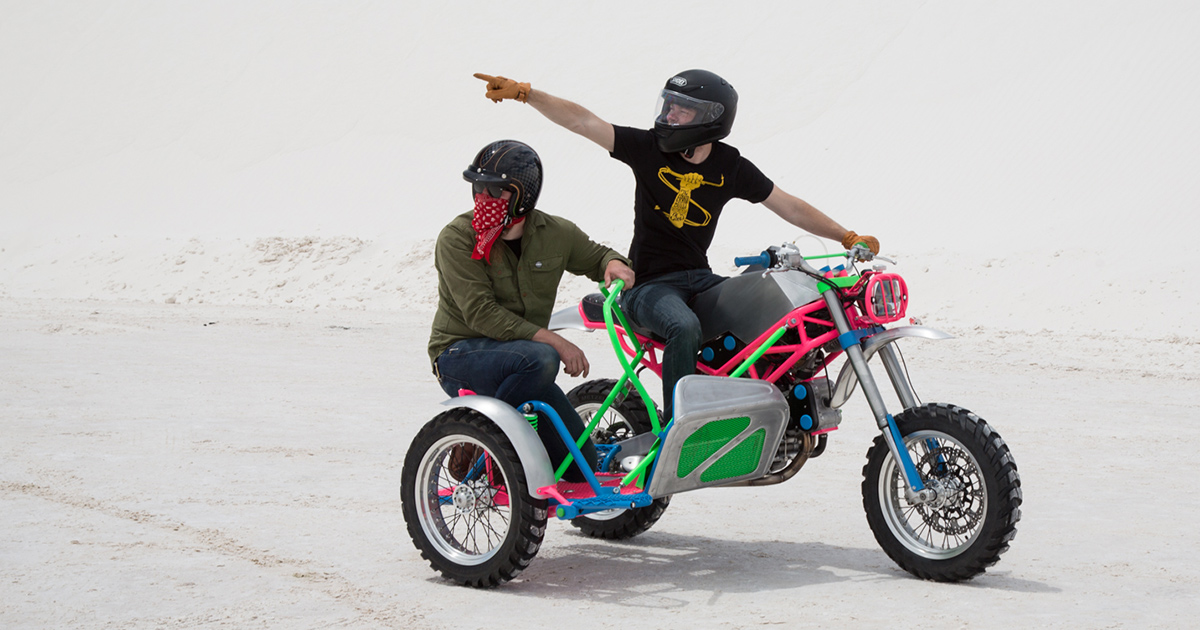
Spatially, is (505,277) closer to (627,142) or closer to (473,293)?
(473,293)

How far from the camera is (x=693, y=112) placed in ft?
19.9

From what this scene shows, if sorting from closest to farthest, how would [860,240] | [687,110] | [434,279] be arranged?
[860,240]
[687,110]
[434,279]

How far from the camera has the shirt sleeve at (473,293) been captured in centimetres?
560

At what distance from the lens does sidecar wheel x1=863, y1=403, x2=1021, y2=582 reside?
527 centimetres

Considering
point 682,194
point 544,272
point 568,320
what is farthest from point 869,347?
point 568,320

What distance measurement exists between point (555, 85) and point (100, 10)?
24.6 meters

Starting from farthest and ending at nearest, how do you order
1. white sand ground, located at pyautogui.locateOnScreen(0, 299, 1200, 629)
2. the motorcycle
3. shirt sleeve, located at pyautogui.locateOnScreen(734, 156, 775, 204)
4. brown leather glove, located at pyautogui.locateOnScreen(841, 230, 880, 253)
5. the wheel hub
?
shirt sleeve, located at pyautogui.locateOnScreen(734, 156, 775, 204)
brown leather glove, located at pyautogui.locateOnScreen(841, 230, 880, 253)
the wheel hub
the motorcycle
white sand ground, located at pyautogui.locateOnScreen(0, 299, 1200, 629)

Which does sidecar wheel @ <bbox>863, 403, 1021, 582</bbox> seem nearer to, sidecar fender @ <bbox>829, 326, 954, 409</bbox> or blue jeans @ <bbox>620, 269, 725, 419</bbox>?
sidecar fender @ <bbox>829, 326, 954, 409</bbox>

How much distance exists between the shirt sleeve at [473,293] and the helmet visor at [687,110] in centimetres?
114

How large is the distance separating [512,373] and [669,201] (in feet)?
3.86

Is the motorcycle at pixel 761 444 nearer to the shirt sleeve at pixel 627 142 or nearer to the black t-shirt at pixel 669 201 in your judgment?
the black t-shirt at pixel 669 201

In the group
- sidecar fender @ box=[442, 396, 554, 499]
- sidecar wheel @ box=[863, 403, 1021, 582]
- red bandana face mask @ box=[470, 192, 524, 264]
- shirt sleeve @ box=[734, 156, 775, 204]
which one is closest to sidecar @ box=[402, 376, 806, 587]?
sidecar fender @ box=[442, 396, 554, 499]

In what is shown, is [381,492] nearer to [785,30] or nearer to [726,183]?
[726,183]

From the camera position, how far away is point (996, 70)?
32125mm
